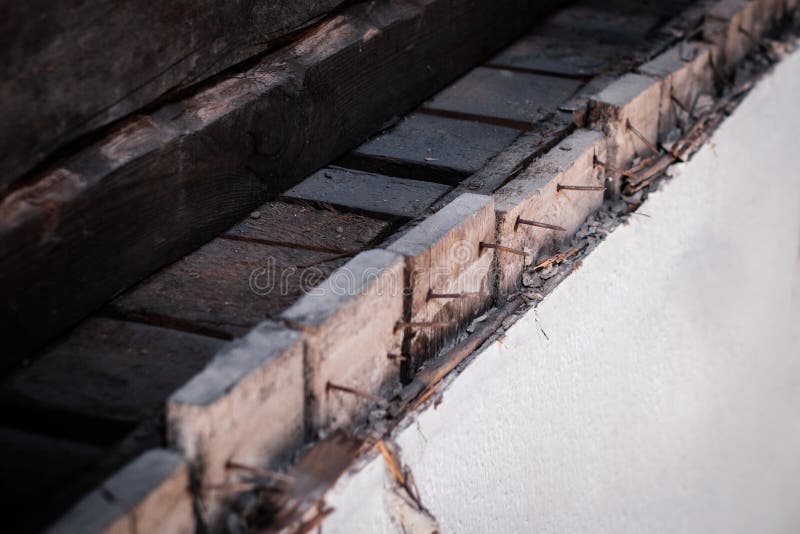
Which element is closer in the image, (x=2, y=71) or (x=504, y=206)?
(x=2, y=71)

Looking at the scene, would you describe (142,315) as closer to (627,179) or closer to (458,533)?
(458,533)

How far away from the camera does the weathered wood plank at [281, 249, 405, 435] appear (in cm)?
237

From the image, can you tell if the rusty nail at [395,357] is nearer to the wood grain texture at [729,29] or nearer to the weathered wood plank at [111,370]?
the weathered wood plank at [111,370]

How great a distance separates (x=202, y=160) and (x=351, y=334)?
2.29 feet

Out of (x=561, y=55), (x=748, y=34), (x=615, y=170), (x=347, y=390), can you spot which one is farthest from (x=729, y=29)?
(x=347, y=390)

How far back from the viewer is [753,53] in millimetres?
4797

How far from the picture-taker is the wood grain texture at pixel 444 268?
2.68 metres

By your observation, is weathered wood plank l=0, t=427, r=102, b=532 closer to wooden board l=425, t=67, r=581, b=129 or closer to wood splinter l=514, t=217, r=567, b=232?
wood splinter l=514, t=217, r=567, b=232

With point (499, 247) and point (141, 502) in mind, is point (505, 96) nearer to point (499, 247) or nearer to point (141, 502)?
point (499, 247)

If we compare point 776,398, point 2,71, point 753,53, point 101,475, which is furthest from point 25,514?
point 776,398

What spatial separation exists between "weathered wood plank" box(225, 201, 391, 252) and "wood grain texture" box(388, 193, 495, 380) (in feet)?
0.64

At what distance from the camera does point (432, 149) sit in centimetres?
350

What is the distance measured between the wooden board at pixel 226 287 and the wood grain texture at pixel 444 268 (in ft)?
0.86

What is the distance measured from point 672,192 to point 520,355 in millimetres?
1115
